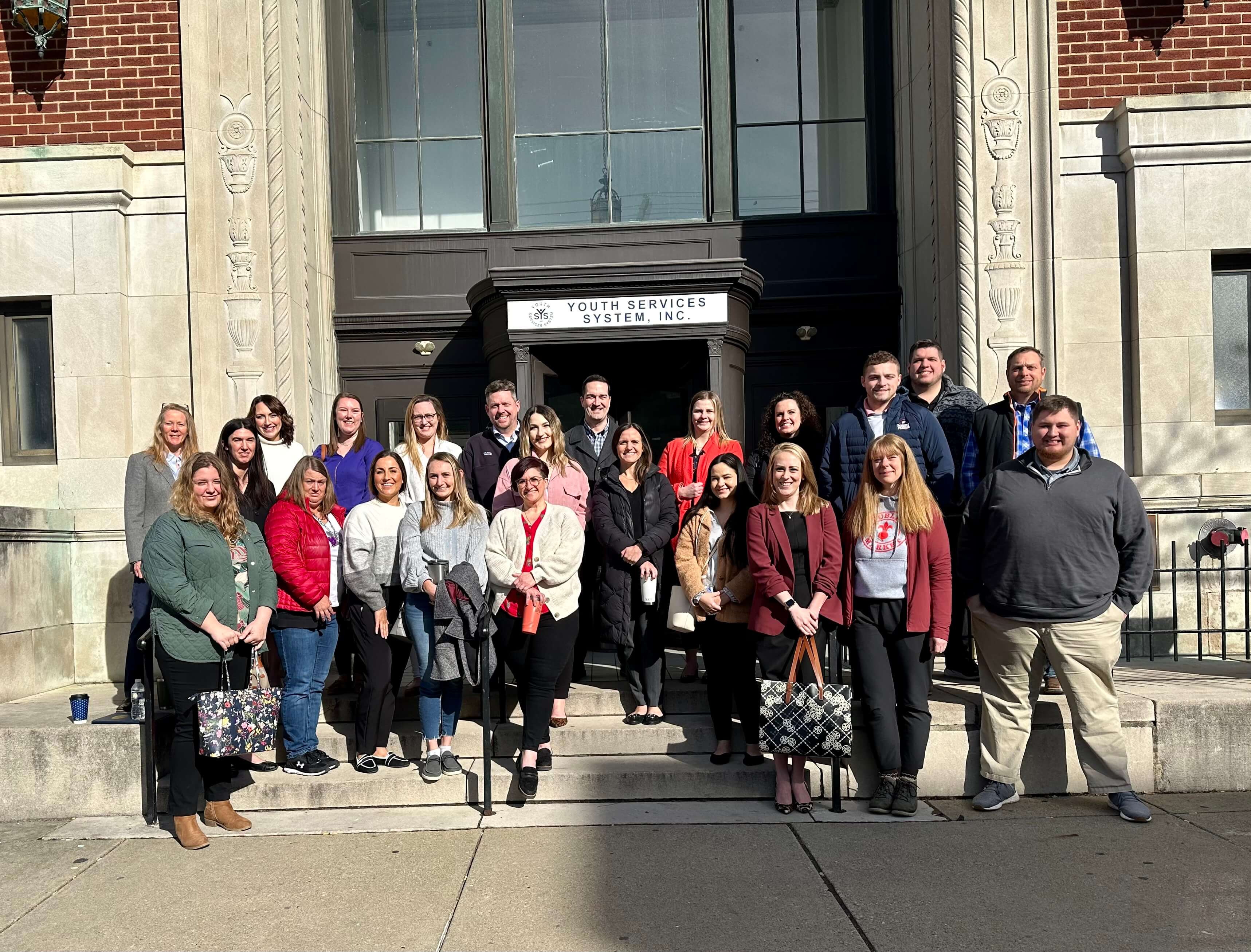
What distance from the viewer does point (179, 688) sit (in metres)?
5.56

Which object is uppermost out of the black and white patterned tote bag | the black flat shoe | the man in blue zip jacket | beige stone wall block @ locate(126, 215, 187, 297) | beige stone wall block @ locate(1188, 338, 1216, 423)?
beige stone wall block @ locate(126, 215, 187, 297)

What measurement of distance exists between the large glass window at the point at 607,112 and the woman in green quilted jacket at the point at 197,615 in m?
5.23

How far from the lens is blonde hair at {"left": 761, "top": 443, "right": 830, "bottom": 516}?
586cm

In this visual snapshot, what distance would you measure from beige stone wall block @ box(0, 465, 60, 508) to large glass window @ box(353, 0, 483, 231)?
11.6 feet

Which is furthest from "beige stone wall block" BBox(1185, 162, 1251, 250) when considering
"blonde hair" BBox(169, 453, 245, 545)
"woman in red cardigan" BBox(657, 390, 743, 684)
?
"blonde hair" BBox(169, 453, 245, 545)

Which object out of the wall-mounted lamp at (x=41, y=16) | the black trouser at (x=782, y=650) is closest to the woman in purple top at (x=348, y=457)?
the black trouser at (x=782, y=650)

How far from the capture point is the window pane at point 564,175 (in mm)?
10055

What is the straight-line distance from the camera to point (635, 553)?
627 centimetres

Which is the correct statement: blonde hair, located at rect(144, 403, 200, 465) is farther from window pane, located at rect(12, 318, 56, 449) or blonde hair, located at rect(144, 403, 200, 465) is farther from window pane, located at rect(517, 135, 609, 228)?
window pane, located at rect(517, 135, 609, 228)

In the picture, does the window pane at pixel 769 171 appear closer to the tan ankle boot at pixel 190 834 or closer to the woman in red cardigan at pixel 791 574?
the woman in red cardigan at pixel 791 574

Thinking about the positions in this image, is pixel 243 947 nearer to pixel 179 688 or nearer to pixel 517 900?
pixel 517 900

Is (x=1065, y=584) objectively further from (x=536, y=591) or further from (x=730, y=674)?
(x=536, y=591)

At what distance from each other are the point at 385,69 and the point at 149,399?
152 inches

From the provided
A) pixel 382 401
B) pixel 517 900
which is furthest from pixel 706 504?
pixel 382 401
